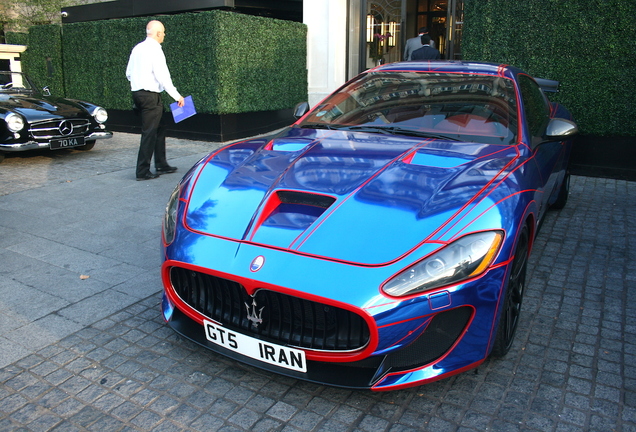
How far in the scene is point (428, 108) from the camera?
3.85m

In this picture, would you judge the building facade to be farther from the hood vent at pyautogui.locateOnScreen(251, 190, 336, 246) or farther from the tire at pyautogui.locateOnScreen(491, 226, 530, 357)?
the hood vent at pyautogui.locateOnScreen(251, 190, 336, 246)

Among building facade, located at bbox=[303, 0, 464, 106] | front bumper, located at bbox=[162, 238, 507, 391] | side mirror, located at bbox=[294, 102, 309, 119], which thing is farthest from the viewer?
building facade, located at bbox=[303, 0, 464, 106]

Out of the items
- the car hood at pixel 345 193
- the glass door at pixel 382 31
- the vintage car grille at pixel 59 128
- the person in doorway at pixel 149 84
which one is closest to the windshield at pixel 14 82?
the vintage car grille at pixel 59 128

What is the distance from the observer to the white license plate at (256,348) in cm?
241

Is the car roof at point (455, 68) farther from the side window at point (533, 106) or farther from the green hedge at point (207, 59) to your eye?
the green hedge at point (207, 59)

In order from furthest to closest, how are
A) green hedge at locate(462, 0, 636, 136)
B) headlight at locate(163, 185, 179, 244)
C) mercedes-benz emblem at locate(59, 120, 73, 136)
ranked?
mercedes-benz emblem at locate(59, 120, 73, 136) < green hedge at locate(462, 0, 636, 136) < headlight at locate(163, 185, 179, 244)

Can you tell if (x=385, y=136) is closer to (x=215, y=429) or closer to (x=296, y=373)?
(x=296, y=373)

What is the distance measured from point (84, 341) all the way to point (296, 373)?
1.42 m

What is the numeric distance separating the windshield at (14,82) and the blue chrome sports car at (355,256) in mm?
7573

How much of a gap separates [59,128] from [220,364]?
268 inches

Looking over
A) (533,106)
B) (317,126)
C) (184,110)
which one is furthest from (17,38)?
(533,106)

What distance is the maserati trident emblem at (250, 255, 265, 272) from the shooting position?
2412 millimetres

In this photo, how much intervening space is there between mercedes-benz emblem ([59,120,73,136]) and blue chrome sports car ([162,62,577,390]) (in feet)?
20.1

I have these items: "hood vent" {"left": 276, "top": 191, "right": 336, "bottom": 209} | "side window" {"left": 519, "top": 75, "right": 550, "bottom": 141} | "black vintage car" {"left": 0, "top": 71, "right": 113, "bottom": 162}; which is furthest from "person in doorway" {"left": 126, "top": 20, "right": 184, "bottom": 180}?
"hood vent" {"left": 276, "top": 191, "right": 336, "bottom": 209}
